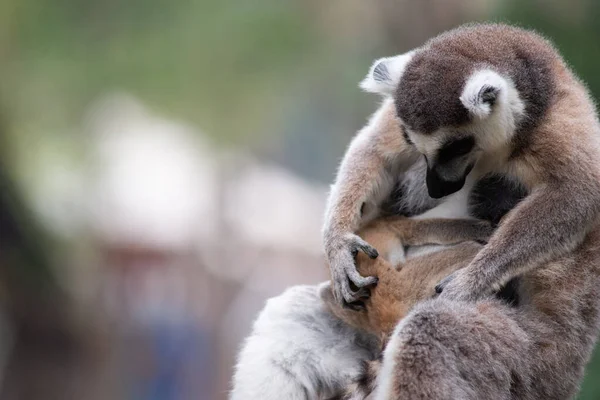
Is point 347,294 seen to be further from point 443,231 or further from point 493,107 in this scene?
point 493,107

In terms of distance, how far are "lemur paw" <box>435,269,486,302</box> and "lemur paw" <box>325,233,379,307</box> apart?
0.44 metres

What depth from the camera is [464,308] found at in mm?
4953

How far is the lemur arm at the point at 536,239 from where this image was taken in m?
5.16

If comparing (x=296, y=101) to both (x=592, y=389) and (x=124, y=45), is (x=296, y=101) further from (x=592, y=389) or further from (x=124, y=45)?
(x=592, y=389)

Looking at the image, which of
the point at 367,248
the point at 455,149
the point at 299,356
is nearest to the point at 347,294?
the point at 367,248

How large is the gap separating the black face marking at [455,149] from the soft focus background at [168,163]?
4.14m

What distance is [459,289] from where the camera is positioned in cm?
518

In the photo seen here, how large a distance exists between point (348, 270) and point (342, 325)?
448 millimetres

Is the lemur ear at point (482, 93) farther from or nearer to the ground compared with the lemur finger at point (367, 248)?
farther from the ground

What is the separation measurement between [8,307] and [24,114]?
4.39 metres

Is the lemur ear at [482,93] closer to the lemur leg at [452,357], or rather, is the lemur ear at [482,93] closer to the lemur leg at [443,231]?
the lemur leg at [443,231]

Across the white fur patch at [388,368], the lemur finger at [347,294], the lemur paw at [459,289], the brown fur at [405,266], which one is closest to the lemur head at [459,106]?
the brown fur at [405,266]

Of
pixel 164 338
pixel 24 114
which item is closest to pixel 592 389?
pixel 164 338

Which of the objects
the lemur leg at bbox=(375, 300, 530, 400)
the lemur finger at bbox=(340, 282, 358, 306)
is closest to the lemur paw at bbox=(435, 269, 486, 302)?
the lemur leg at bbox=(375, 300, 530, 400)
